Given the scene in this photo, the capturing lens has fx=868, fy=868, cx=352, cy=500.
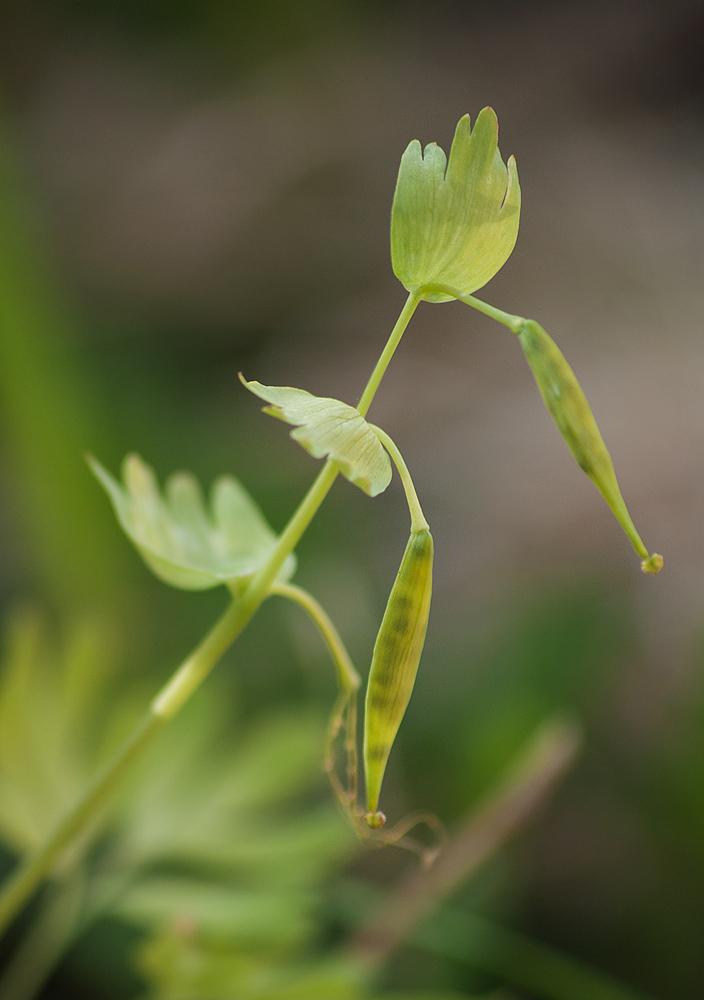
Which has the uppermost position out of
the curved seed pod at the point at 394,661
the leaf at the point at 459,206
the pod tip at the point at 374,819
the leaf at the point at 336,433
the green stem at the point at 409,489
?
the leaf at the point at 459,206

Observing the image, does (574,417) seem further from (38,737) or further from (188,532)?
(38,737)

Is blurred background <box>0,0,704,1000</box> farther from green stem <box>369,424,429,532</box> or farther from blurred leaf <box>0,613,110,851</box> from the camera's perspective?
green stem <box>369,424,429,532</box>

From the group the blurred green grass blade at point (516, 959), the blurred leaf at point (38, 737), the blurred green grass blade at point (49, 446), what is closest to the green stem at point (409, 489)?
the blurred leaf at point (38, 737)

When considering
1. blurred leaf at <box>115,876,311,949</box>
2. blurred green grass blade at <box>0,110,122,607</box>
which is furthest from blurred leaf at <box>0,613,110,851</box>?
blurred green grass blade at <box>0,110,122,607</box>

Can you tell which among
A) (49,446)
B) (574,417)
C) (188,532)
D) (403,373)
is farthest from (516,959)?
(403,373)

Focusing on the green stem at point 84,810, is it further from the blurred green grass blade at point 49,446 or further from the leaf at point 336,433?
the blurred green grass blade at point 49,446

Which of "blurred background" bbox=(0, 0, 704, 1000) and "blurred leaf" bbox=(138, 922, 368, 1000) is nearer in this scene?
"blurred leaf" bbox=(138, 922, 368, 1000)

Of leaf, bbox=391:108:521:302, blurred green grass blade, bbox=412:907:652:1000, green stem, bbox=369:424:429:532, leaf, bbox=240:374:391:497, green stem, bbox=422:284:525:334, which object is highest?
leaf, bbox=391:108:521:302
